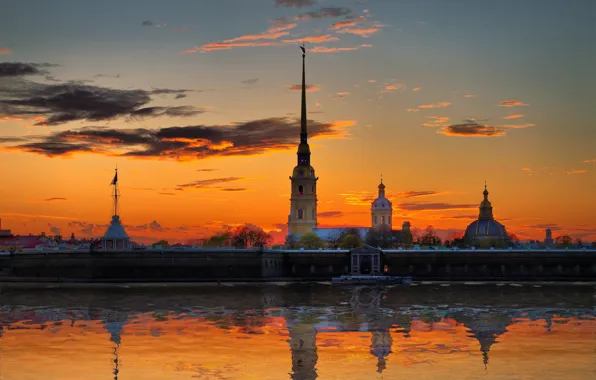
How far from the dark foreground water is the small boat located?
3086 centimetres

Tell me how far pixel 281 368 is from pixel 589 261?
104913 mm

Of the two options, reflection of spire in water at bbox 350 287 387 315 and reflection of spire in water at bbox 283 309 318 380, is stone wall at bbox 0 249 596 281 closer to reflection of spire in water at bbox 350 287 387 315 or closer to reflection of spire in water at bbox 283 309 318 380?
reflection of spire in water at bbox 350 287 387 315

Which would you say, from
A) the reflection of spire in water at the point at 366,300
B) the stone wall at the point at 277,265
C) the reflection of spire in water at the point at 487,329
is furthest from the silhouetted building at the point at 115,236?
the reflection of spire in water at the point at 487,329

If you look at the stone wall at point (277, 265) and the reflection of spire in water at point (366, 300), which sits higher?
the stone wall at point (277, 265)

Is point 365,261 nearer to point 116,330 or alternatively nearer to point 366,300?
point 366,300

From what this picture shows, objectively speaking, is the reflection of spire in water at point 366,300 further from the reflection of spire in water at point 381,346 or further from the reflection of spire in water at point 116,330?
the reflection of spire in water at point 116,330

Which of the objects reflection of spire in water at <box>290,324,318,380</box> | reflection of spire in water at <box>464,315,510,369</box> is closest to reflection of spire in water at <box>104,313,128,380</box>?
reflection of spire in water at <box>290,324,318,380</box>

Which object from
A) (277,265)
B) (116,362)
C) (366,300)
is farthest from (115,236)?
(116,362)

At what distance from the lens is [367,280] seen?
422 feet

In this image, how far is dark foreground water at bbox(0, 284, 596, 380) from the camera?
149 ft

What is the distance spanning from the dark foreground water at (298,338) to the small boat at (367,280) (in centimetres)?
3086

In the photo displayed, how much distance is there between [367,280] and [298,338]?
72.0 m

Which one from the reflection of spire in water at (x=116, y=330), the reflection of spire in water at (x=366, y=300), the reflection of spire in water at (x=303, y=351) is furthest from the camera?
the reflection of spire in water at (x=366, y=300)

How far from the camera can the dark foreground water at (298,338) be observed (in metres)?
45.3
